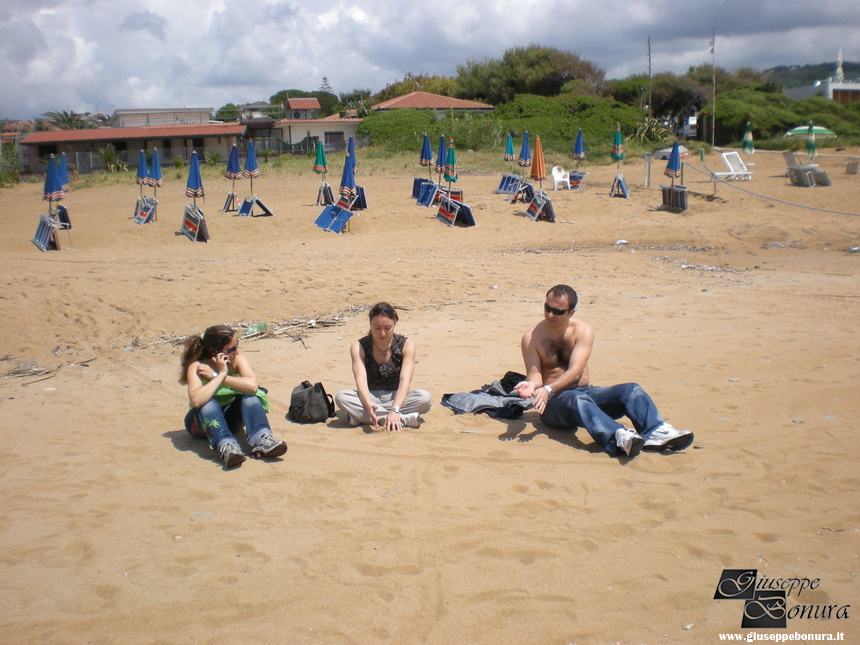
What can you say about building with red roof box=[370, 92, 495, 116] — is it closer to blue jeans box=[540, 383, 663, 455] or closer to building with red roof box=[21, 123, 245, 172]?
building with red roof box=[21, 123, 245, 172]

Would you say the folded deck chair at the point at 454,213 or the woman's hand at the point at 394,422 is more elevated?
the folded deck chair at the point at 454,213

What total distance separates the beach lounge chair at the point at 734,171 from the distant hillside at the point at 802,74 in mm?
32610

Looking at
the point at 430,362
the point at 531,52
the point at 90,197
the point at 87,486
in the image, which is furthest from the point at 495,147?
the point at 87,486

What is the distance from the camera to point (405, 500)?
148 inches

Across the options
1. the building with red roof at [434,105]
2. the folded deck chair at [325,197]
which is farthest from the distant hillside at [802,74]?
the folded deck chair at [325,197]

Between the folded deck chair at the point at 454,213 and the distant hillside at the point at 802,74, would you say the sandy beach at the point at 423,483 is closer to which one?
the folded deck chair at the point at 454,213

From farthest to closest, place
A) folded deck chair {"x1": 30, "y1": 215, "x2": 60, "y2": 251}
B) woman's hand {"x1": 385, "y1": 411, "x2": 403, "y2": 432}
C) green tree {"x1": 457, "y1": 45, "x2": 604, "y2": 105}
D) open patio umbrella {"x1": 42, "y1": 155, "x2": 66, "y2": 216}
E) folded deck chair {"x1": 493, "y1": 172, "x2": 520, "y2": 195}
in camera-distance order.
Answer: green tree {"x1": 457, "y1": 45, "x2": 604, "y2": 105}
folded deck chair {"x1": 493, "y1": 172, "x2": 520, "y2": 195}
open patio umbrella {"x1": 42, "y1": 155, "x2": 66, "y2": 216}
folded deck chair {"x1": 30, "y1": 215, "x2": 60, "y2": 251}
woman's hand {"x1": 385, "y1": 411, "x2": 403, "y2": 432}

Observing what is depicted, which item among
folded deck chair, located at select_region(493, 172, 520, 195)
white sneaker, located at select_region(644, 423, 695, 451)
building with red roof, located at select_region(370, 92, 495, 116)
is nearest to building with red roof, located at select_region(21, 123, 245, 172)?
building with red roof, located at select_region(370, 92, 495, 116)

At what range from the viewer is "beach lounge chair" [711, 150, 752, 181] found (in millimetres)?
21578

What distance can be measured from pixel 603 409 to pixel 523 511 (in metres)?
1.21

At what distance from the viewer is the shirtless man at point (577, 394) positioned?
13.5ft

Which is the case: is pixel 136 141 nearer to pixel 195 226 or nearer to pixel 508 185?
pixel 508 185

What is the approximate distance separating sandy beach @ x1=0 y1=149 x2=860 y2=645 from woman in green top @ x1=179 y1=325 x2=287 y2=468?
20 centimetres

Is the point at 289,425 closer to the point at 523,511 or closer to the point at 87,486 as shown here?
the point at 87,486
